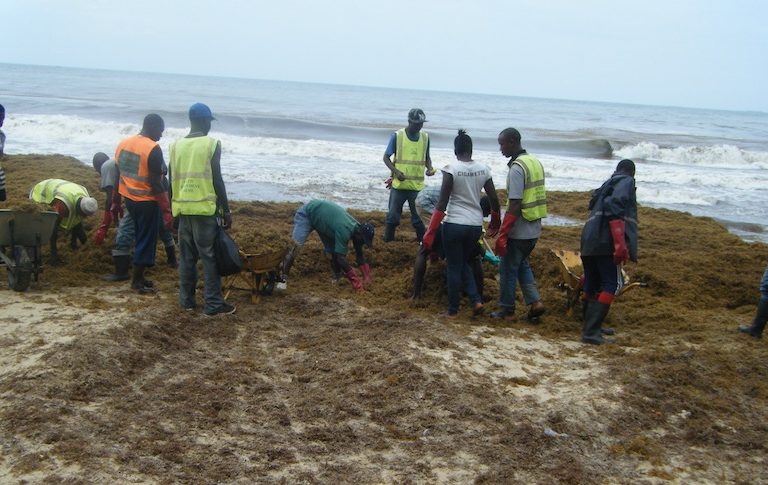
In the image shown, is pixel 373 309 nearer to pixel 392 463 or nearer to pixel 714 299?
pixel 392 463

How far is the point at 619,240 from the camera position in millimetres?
5578

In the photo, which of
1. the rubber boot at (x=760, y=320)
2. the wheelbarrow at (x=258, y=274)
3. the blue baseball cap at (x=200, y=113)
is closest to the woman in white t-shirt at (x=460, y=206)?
the wheelbarrow at (x=258, y=274)

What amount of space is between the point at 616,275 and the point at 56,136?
21.8 metres

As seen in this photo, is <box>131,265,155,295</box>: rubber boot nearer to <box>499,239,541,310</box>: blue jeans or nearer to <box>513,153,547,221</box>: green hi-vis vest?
<box>499,239,541,310</box>: blue jeans

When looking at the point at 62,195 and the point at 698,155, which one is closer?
the point at 62,195

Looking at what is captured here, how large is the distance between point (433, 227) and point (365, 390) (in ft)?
6.45

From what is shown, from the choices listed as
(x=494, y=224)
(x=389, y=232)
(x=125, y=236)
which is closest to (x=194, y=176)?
(x=125, y=236)

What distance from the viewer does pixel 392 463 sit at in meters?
3.80

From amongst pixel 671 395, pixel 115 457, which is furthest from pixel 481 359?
pixel 115 457

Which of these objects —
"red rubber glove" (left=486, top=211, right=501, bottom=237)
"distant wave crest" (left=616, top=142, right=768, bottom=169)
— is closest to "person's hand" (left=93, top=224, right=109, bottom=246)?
"red rubber glove" (left=486, top=211, right=501, bottom=237)

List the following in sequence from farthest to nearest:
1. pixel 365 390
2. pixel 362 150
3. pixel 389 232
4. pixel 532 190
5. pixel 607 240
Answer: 1. pixel 362 150
2. pixel 389 232
3. pixel 532 190
4. pixel 607 240
5. pixel 365 390

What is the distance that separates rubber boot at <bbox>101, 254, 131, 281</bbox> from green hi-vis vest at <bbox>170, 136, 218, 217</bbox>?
1.49 meters

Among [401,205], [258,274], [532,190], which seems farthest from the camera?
[401,205]

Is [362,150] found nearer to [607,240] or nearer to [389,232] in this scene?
[389,232]
